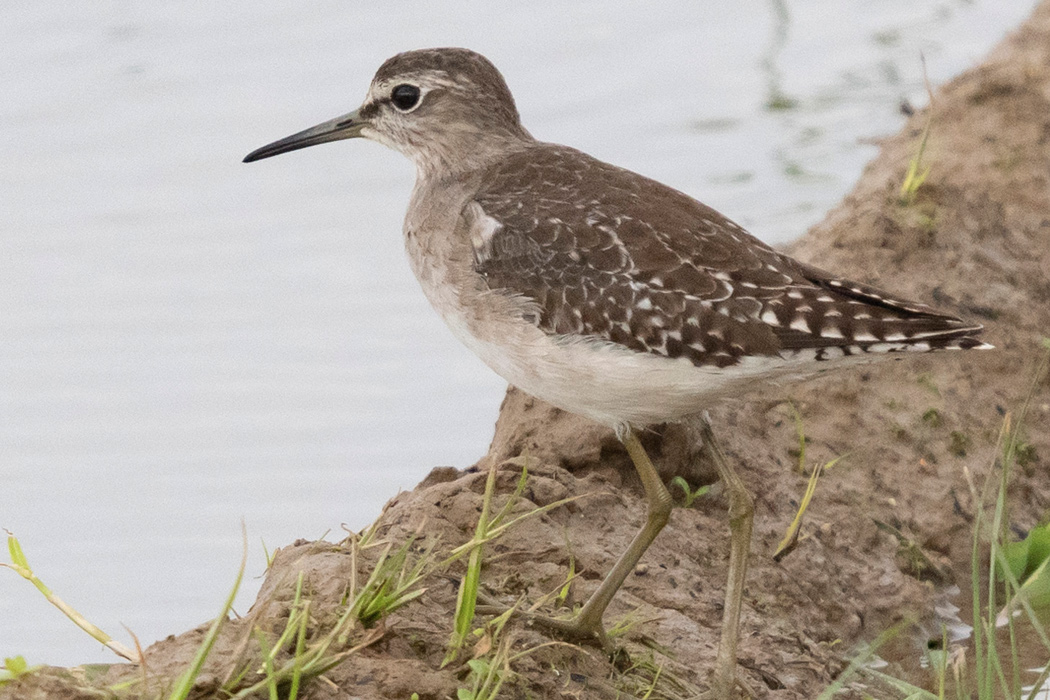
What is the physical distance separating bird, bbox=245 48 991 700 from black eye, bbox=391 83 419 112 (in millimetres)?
722

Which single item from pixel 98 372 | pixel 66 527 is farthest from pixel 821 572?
pixel 98 372

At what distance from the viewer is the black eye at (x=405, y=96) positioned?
23.0ft

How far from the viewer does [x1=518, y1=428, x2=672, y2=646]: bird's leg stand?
575 cm

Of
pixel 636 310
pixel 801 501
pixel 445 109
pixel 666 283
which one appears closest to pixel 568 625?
pixel 636 310

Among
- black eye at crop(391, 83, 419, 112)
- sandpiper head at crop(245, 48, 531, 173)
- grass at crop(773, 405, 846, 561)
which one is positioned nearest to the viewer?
grass at crop(773, 405, 846, 561)

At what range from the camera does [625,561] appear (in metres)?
6.02

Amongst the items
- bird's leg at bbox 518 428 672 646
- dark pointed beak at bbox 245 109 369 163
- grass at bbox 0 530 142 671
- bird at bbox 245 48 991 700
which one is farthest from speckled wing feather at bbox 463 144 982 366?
grass at bbox 0 530 142 671

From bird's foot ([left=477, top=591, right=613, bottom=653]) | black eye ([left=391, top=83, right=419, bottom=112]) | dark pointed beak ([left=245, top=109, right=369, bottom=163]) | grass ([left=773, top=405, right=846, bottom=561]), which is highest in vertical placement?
black eye ([left=391, top=83, right=419, bottom=112])

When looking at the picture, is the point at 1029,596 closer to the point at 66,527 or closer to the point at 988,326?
the point at 988,326

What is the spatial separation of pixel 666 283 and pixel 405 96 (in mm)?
1901

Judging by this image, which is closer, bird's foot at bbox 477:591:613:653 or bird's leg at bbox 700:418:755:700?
bird's foot at bbox 477:591:613:653

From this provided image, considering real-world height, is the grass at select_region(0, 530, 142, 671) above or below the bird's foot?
above

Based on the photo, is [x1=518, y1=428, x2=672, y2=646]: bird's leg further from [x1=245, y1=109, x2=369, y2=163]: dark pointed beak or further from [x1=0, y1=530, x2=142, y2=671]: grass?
[x1=245, y1=109, x2=369, y2=163]: dark pointed beak

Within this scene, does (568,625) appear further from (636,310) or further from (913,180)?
(913,180)
